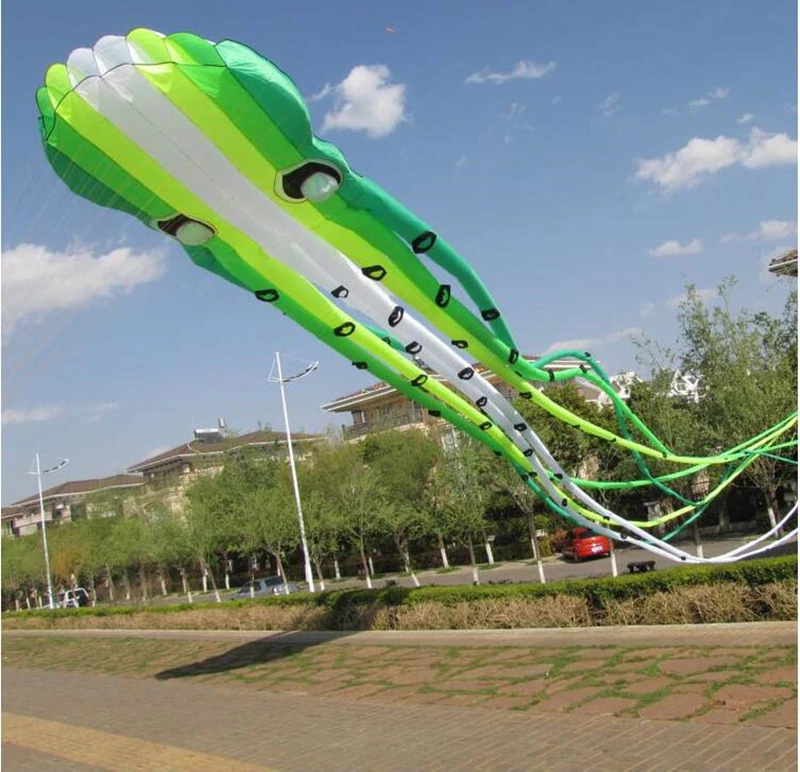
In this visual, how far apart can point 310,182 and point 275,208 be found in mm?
478

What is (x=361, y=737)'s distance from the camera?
8.38 m

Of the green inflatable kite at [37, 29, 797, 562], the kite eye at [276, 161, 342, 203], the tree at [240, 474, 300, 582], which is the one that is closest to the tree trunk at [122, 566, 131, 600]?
the tree at [240, 474, 300, 582]

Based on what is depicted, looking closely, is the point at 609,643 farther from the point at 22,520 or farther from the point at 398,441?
the point at 22,520

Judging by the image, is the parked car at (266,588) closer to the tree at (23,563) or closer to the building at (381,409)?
the building at (381,409)

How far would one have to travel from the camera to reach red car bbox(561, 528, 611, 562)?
29891 millimetres

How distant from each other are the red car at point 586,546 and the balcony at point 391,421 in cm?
1548

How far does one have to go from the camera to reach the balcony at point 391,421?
46.0 m

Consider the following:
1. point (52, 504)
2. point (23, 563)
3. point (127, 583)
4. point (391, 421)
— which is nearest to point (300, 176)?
point (391, 421)

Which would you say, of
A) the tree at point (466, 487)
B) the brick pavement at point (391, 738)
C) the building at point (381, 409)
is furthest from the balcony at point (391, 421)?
the brick pavement at point (391, 738)

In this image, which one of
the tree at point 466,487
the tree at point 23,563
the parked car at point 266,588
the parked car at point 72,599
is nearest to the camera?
the tree at point 466,487

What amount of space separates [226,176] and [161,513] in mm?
36306

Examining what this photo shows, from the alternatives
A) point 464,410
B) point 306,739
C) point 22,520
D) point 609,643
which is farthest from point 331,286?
point 22,520

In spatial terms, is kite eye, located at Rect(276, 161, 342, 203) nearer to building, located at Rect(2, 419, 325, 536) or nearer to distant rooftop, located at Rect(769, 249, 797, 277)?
distant rooftop, located at Rect(769, 249, 797, 277)

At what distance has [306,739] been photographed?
337 inches
